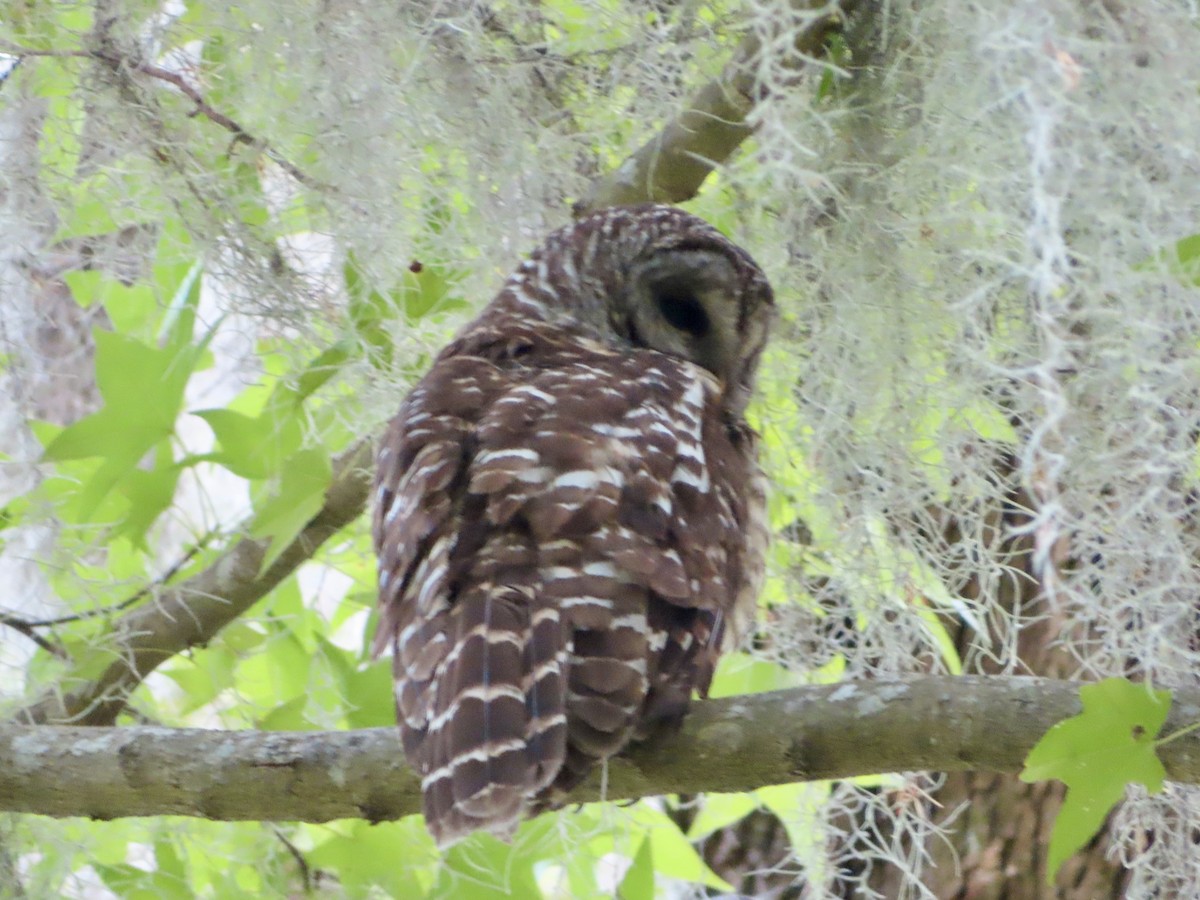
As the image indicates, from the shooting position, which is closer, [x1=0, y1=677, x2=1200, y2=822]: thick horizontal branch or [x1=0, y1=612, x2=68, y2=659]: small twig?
[x1=0, y1=677, x2=1200, y2=822]: thick horizontal branch

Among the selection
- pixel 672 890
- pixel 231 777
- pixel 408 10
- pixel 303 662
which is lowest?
pixel 672 890

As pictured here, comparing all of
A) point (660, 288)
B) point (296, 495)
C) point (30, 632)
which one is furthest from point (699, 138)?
point (30, 632)

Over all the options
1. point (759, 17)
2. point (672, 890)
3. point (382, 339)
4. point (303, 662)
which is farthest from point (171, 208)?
point (672, 890)

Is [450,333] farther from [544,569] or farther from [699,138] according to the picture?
[544,569]

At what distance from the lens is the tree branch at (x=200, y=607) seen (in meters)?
2.01

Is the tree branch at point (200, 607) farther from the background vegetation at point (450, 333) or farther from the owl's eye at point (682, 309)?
the owl's eye at point (682, 309)

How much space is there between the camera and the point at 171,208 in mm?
2025

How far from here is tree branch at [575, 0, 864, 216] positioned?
5.27ft

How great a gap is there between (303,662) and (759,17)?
131 centimetres

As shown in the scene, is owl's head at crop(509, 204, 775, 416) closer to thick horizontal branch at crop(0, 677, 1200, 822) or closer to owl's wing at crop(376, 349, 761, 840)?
owl's wing at crop(376, 349, 761, 840)

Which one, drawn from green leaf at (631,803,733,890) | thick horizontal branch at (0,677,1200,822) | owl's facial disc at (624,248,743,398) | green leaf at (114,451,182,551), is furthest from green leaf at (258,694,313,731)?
owl's facial disc at (624,248,743,398)

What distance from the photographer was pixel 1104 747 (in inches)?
46.6

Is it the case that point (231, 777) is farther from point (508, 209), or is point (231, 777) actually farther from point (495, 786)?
point (508, 209)

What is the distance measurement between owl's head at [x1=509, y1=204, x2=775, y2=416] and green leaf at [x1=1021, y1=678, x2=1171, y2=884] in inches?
27.4
